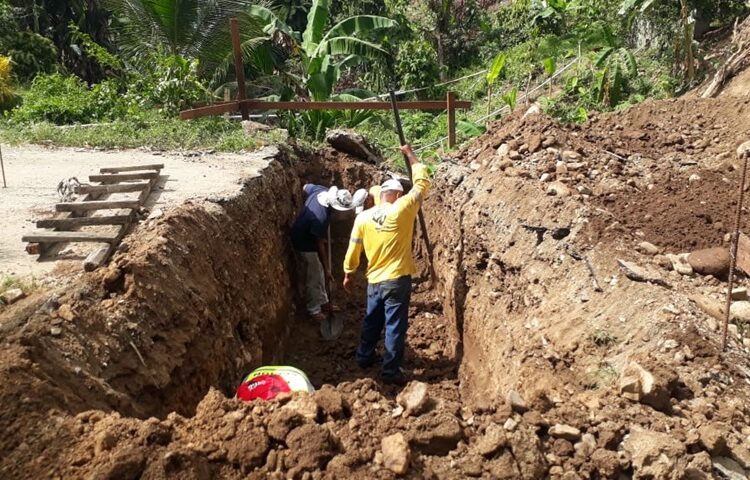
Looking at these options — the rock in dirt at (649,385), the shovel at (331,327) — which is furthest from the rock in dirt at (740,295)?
the shovel at (331,327)

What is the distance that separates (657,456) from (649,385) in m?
0.50

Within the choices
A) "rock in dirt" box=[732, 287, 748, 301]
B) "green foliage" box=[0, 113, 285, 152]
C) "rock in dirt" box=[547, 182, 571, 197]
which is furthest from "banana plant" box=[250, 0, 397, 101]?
"rock in dirt" box=[732, 287, 748, 301]

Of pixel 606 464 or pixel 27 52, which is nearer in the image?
pixel 606 464

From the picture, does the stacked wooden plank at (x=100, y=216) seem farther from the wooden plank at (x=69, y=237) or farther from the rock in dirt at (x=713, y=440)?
the rock in dirt at (x=713, y=440)

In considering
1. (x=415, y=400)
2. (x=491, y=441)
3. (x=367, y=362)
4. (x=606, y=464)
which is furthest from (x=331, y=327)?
(x=606, y=464)

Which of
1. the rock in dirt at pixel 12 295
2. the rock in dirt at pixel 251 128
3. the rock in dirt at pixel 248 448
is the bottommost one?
the rock in dirt at pixel 248 448

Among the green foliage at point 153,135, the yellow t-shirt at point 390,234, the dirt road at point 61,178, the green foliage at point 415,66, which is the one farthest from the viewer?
the green foliage at point 415,66

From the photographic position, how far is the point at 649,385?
3.47 metres

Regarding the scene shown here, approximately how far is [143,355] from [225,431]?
4.31ft

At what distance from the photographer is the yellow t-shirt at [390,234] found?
592 cm

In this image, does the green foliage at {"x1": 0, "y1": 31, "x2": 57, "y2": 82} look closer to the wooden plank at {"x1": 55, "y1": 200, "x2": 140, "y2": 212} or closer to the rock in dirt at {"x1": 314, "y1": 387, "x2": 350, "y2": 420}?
the wooden plank at {"x1": 55, "y1": 200, "x2": 140, "y2": 212}

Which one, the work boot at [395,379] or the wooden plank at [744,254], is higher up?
the wooden plank at [744,254]

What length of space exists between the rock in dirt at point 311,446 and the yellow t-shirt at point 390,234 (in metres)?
3.00

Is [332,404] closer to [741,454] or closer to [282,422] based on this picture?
[282,422]
